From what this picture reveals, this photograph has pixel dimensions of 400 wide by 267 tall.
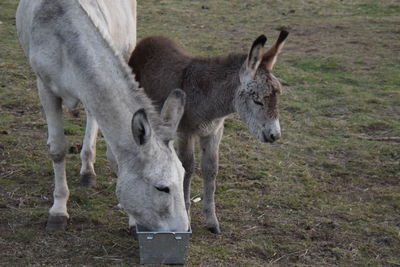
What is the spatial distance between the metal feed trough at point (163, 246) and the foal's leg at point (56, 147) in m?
1.00

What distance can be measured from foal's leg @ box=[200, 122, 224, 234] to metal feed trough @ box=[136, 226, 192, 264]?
814 mm

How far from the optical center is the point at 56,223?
16.4ft

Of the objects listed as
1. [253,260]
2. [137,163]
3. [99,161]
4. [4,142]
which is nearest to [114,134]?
[137,163]

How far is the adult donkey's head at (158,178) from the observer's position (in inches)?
156

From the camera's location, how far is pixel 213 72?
507cm

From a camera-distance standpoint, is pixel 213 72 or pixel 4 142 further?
pixel 4 142

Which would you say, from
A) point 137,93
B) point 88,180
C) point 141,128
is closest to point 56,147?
point 88,180

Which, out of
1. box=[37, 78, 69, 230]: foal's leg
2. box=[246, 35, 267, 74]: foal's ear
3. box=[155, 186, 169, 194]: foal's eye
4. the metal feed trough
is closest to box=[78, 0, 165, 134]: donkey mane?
box=[155, 186, 169, 194]: foal's eye

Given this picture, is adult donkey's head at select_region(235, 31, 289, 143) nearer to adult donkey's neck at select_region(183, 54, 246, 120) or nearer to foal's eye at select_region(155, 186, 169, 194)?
adult donkey's neck at select_region(183, 54, 246, 120)

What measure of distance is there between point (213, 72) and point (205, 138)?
518mm

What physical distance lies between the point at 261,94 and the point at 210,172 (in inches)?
33.4

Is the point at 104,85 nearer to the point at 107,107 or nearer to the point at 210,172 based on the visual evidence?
the point at 107,107

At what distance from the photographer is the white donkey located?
157 inches

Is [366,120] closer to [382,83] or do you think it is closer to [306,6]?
[382,83]
